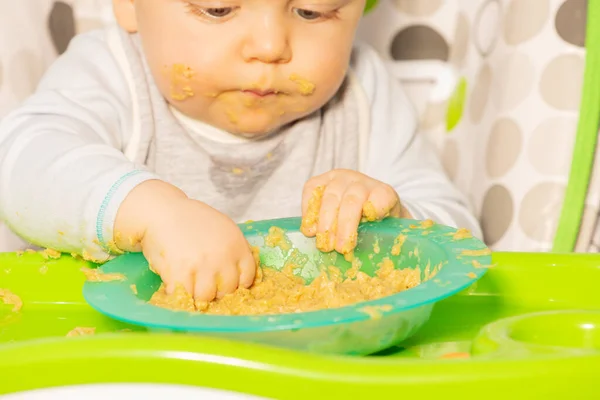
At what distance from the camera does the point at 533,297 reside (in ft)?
2.63

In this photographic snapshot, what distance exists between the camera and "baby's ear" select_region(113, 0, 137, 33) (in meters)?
0.98

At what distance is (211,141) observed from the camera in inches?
40.3

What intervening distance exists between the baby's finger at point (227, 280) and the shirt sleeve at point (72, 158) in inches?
5.1

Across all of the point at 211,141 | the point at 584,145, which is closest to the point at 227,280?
the point at 211,141

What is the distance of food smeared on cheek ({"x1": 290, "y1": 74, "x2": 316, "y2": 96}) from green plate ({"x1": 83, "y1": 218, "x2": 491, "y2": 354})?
18 centimetres

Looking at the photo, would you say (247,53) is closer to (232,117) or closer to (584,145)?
(232,117)

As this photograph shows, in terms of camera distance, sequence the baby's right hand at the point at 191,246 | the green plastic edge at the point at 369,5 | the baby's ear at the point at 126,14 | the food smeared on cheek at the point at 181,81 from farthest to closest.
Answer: the green plastic edge at the point at 369,5 < the baby's ear at the point at 126,14 < the food smeared on cheek at the point at 181,81 < the baby's right hand at the point at 191,246

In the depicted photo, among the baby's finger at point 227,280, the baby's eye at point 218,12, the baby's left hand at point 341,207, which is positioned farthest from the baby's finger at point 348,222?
the baby's eye at point 218,12

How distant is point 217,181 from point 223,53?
23cm

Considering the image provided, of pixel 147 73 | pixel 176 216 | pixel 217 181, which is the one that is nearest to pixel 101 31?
pixel 147 73

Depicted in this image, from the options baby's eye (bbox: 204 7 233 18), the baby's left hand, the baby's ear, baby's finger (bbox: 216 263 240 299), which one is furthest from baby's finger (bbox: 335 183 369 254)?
the baby's ear

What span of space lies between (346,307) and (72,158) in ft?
1.25

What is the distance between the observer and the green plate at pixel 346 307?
0.55m

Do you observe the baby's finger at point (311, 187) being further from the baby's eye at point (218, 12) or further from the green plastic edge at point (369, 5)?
the green plastic edge at point (369, 5)
